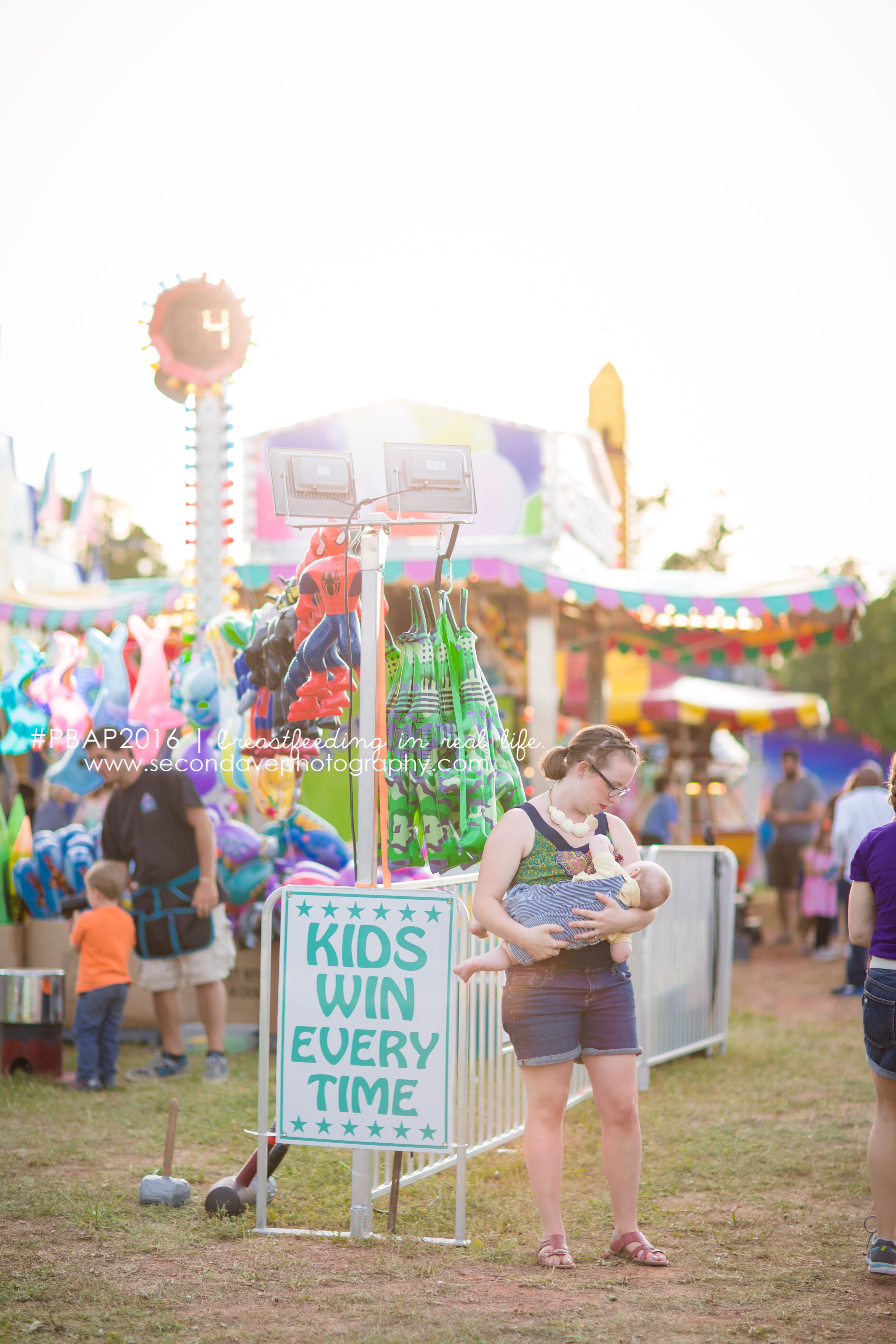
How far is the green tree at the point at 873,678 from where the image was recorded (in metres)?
32.6

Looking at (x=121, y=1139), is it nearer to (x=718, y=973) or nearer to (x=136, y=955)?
(x=136, y=955)

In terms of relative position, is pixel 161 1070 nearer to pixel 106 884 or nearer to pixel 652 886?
pixel 106 884

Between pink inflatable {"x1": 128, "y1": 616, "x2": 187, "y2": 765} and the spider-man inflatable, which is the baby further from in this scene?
pink inflatable {"x1": 128, "y1": 616, "x2": 187, "y2": 765}

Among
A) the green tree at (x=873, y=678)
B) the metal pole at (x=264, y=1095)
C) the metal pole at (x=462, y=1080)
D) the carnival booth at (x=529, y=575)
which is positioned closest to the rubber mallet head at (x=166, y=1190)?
the metal pole at (x=264, y=1095)

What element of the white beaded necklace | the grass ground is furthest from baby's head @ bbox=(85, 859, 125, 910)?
the white beaded necklace

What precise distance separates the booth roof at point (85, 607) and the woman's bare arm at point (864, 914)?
8345 millimetres

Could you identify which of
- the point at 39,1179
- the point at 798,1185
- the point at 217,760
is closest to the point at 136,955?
the point at 217,760

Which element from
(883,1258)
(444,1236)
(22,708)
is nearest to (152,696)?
(22,708)

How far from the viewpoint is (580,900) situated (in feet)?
12.8

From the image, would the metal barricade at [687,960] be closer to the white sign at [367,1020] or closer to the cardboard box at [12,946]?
the white sign at [367,1020]

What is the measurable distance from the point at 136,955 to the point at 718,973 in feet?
11.0

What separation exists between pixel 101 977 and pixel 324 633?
8.76 feet

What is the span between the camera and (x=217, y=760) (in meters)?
7.80

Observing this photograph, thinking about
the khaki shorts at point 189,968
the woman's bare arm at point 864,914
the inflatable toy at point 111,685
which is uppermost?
the inflatable toy at point 111,685
